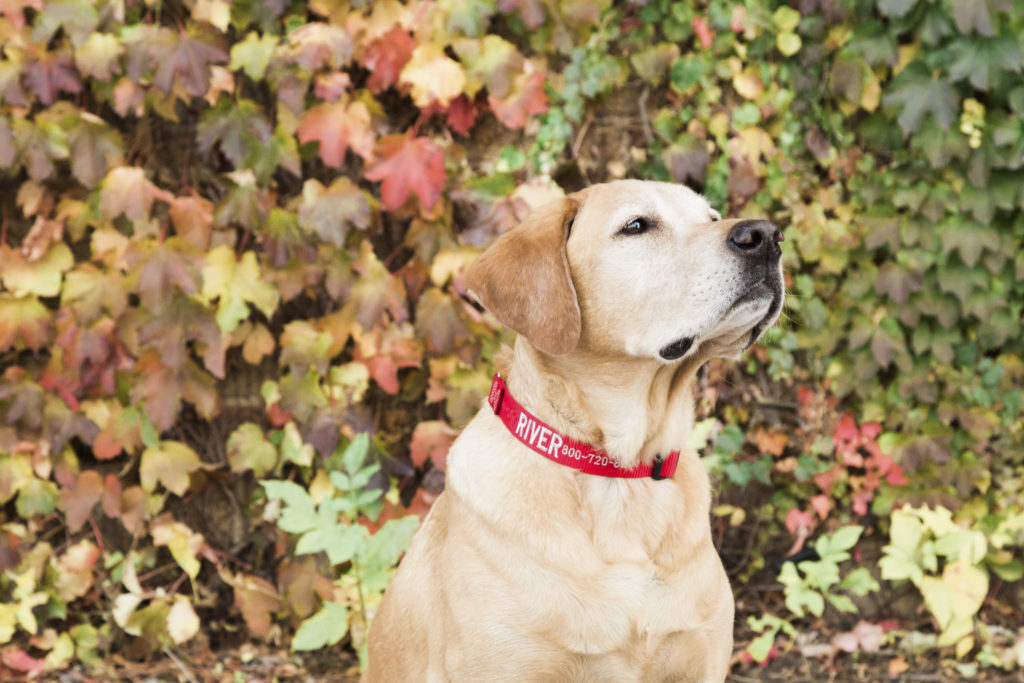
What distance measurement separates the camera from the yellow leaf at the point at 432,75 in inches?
147

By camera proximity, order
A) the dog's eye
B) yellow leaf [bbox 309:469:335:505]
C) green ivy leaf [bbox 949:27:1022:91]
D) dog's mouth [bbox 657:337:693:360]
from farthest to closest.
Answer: yellow leaf [bbox 309:469:335:505], green ivy leaf [bbox 949:27:1022:91], the dog's eye, dog's mouth [bbox 657:337:693:360]

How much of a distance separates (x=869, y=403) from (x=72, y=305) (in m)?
3.28

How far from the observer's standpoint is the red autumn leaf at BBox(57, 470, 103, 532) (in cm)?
397

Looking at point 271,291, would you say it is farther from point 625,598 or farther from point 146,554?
point 625,598

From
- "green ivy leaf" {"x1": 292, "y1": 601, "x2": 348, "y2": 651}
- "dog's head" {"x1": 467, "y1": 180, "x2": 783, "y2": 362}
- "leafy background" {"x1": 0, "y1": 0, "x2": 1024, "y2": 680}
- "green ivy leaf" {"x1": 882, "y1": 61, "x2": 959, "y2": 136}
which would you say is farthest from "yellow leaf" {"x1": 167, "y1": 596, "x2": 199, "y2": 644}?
"green ivy leaf" {"x1": 882, "y1": 61, "x2": 959, "y2": 136}

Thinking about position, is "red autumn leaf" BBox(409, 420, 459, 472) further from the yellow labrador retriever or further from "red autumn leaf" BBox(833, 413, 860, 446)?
"red autumn leaf" BBox(833, 413, 860, 446)

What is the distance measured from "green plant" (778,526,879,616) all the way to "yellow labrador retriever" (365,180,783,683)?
1.56 m

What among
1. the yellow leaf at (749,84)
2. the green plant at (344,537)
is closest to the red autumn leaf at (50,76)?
the green plant at (344,537)

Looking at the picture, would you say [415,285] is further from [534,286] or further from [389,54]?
[534,286]

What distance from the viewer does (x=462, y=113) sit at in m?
3.90

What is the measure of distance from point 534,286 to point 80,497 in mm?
2515

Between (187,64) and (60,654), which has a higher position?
(187,64)

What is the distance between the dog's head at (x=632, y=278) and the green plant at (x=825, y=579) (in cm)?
171

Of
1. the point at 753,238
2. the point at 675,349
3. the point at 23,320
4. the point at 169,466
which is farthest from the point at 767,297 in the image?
the point at 23,320
